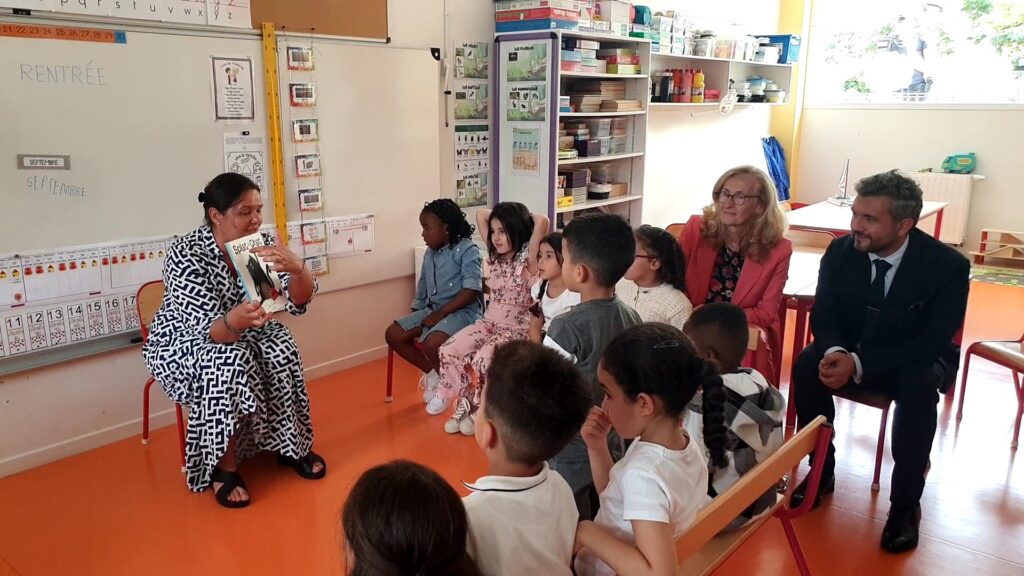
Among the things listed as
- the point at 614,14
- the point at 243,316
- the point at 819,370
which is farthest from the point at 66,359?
the point at 614,14

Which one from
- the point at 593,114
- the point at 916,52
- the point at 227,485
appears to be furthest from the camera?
the point at 916,52

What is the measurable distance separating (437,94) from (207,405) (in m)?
2.31

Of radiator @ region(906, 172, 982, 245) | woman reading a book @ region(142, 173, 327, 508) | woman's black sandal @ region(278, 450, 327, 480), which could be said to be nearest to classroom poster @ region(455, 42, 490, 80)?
woman reading a book @ region(142, 173, 327, 508)

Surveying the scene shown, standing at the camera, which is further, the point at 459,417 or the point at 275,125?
the point at 275,125

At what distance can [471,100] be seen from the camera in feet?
14.6

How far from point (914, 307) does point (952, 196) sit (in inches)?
210

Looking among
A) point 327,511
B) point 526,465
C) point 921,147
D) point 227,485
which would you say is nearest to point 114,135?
point 227,485

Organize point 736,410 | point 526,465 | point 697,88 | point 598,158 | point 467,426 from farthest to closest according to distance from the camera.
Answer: point 697,88 < point 598,158 < point 467,426 < point 736,410 < point 526,465

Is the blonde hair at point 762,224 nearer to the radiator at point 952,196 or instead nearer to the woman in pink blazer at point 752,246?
the woman in pink blazer at point 752,246

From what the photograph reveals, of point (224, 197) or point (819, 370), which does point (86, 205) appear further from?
point (819, 370)

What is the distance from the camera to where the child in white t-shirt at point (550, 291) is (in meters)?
2.74

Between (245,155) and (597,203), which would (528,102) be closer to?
(597,203)

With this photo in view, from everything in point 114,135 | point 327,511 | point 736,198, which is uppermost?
point 114,135

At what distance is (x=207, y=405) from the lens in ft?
8.71
